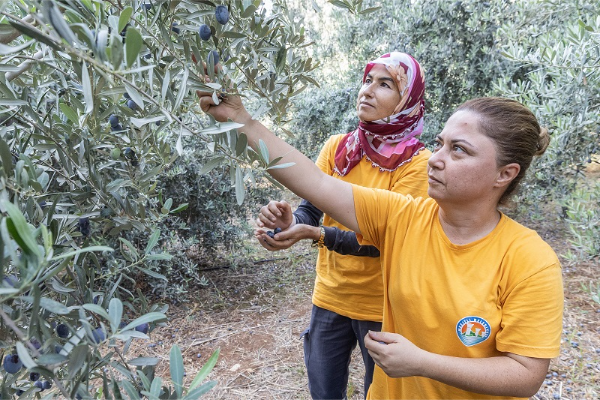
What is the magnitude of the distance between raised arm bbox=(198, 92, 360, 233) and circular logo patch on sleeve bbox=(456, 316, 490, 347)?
1.24 ft

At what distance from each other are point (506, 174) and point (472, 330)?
1.32 ft

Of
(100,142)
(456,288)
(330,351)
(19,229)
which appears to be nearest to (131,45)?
(19,229)

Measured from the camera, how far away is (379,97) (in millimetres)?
1662

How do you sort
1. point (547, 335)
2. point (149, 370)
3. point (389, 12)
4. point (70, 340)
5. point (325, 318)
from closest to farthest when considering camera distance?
point (70, 340) < point (149, 370) < point (547, 335) < point (325, 318) < point (389, 12)

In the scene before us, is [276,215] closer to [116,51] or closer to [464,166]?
[464,166]

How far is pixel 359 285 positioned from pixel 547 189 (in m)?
3.19

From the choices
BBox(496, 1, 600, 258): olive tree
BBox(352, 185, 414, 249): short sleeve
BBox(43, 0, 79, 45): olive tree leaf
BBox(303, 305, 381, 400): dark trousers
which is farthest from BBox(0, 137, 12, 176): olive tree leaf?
BBox(496, 1, 600, 258): olive tree

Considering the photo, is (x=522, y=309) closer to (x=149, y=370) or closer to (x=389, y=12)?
(x=149, y=370)

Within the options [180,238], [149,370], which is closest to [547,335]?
[149,370]

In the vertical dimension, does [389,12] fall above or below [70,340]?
above

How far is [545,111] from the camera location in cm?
291

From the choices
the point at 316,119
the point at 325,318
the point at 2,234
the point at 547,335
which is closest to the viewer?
the point at 2,234

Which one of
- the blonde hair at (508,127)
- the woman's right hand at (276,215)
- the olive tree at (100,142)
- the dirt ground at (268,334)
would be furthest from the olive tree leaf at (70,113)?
the dirt ground at (268,334)

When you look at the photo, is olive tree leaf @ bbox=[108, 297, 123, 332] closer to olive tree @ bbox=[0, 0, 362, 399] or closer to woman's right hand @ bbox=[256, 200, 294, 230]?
olive tree @ bbox=[0, 0, 362, 399]
